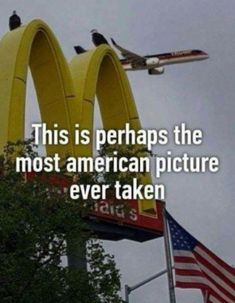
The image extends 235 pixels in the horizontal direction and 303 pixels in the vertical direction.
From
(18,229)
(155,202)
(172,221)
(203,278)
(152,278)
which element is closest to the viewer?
(18,229)

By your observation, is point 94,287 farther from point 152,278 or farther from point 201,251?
point 152,278

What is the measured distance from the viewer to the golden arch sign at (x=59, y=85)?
31953 millimetres

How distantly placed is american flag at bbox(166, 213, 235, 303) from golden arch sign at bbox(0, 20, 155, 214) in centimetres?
721

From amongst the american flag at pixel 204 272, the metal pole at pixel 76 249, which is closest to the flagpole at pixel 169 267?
the american flag at pixel 204 272

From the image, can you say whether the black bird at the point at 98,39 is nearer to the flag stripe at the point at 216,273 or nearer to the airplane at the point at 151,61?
the airplane at the point at 151,61

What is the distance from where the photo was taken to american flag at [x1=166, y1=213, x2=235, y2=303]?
24.3 meters

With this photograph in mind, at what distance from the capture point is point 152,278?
3400cm

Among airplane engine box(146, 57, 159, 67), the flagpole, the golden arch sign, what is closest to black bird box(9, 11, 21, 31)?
the golden arch sign

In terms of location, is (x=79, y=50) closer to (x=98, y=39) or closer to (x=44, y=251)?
(x=98, y=39)

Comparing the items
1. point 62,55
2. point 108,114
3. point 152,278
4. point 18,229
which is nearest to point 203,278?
point 18,229

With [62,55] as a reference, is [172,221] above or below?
below

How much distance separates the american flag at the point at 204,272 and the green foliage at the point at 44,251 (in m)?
4.86

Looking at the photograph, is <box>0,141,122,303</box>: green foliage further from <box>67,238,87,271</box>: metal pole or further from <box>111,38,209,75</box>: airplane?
<box>111,38,209,75</box>: airplane

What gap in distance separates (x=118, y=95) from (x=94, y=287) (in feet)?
68.2
